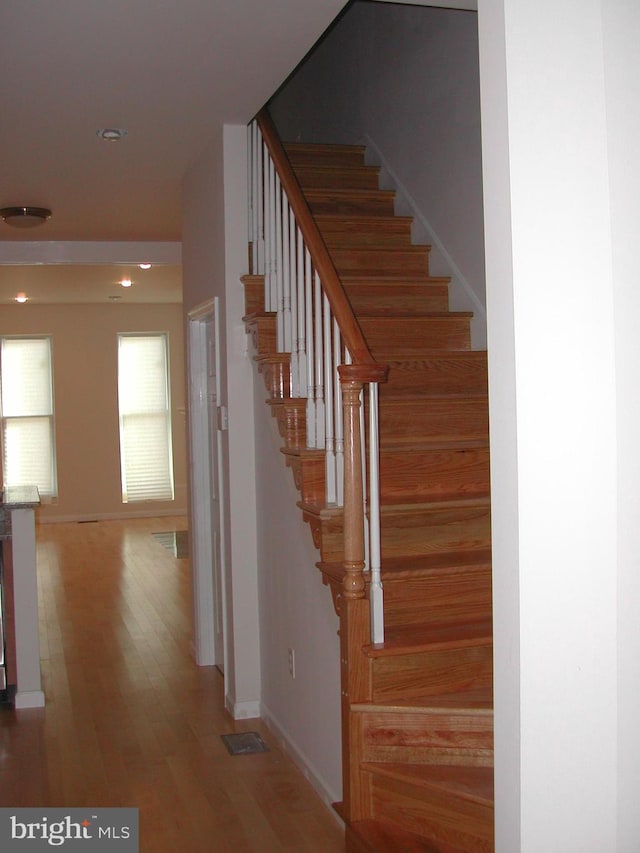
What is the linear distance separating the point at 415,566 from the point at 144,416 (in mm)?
8988

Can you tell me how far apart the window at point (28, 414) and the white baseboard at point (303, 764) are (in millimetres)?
7894

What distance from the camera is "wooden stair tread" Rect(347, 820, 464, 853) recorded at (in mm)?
2650

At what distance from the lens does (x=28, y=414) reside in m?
11.3

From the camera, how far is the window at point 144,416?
11.7 meters

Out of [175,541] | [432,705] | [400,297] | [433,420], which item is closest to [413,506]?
[433,420]

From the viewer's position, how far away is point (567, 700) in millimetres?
1655

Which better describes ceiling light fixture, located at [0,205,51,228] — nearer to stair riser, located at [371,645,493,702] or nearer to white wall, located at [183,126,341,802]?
white wall, located at [183,126,341,802]

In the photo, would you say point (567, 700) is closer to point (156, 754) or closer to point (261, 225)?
point (156, 754)

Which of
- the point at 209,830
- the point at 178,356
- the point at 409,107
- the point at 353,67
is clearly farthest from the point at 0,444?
the point at 209,830

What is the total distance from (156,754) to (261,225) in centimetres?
243

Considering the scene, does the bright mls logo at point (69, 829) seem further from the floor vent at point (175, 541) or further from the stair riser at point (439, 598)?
the floor vent at point (175, 541)

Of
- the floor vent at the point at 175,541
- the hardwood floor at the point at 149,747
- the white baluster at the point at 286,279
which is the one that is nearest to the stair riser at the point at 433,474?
the white baluster at the point at 286,279

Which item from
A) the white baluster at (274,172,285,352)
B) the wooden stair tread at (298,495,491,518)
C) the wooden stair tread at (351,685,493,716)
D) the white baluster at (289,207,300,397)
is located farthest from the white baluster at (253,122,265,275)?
the wooden stair tread at (351,685,493,716)

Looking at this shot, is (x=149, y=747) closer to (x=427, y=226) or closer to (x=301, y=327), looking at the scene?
(x=301, y=327)
